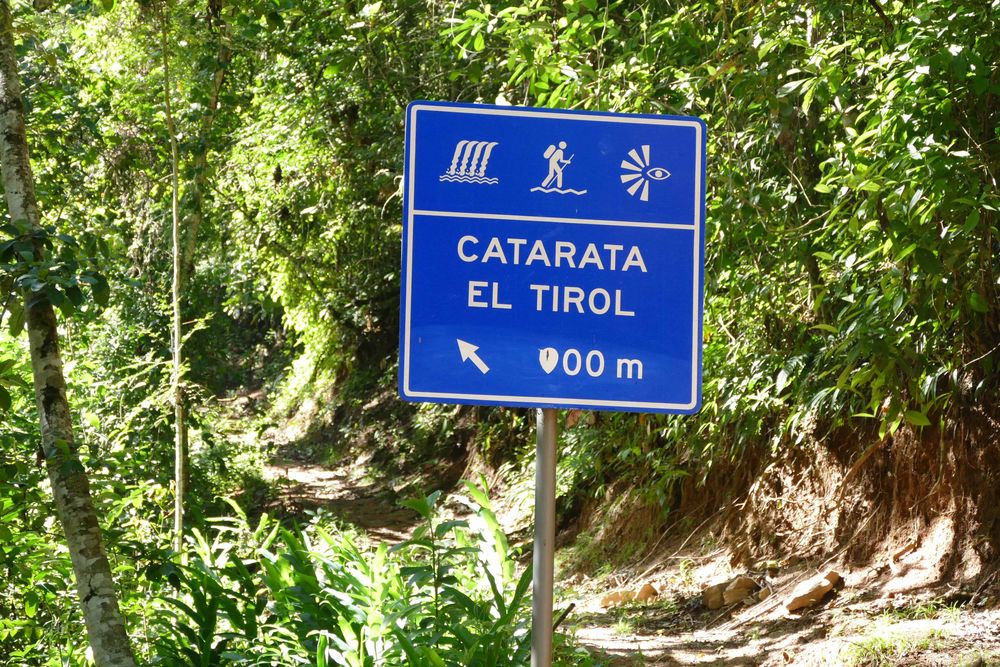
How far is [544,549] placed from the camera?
2287 mm

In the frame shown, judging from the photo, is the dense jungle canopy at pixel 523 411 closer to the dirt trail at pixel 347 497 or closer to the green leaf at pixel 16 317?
the green leaf at pixel 16 317

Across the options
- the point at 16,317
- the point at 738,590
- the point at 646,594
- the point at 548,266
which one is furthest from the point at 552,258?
the point at 646,594

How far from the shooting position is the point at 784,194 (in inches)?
258

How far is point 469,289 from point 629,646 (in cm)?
544

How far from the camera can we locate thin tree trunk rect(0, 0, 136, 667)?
447 cm

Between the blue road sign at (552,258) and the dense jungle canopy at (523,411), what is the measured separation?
1.86 meters

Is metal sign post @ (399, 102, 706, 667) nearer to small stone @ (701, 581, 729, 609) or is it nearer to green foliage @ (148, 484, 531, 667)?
green foliage @ (148, 484, 531, 667)

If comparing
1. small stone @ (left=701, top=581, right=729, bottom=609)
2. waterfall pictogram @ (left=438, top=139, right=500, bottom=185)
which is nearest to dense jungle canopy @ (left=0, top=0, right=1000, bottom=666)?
small stone @ (left=701, top=581, right=729, bottom=609)

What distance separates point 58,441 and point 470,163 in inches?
110

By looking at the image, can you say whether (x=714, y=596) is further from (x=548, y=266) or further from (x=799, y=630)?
(x=548, y=266)

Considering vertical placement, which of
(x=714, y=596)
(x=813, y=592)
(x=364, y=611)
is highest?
(x=364, y=611)

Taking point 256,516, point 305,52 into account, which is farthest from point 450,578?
point 256,516

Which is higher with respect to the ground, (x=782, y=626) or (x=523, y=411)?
(x=523, y=411)

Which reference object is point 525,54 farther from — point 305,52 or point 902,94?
point 305,52
